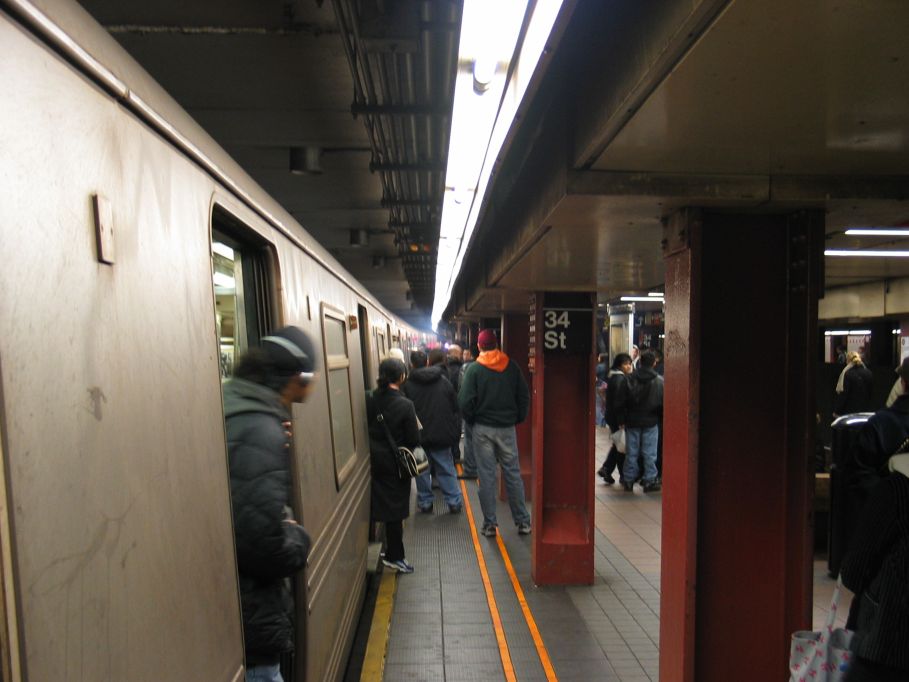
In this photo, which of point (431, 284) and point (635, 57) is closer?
point (635, 57)

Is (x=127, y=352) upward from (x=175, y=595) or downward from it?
upward

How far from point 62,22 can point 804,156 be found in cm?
216

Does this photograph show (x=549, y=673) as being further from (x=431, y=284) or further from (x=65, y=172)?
(x=431, y=284)

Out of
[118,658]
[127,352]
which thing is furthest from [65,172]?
[118,658]

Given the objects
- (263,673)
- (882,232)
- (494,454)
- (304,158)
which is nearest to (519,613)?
(494,454)

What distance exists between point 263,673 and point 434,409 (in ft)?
18.4

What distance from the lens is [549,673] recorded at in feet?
13.3

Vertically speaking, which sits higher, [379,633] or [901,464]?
[901,464]

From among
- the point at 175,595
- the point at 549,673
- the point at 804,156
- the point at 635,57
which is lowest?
the point at 549,673

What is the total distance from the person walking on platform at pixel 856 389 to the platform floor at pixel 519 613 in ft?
11.7

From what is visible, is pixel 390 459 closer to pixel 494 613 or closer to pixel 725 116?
pixel 494 613

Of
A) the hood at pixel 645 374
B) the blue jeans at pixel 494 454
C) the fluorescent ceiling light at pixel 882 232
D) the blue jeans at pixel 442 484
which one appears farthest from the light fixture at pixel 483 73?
the hood at pixel 645 374

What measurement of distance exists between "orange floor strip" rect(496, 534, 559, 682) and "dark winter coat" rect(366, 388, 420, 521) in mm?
1101

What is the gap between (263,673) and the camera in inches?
80.7
